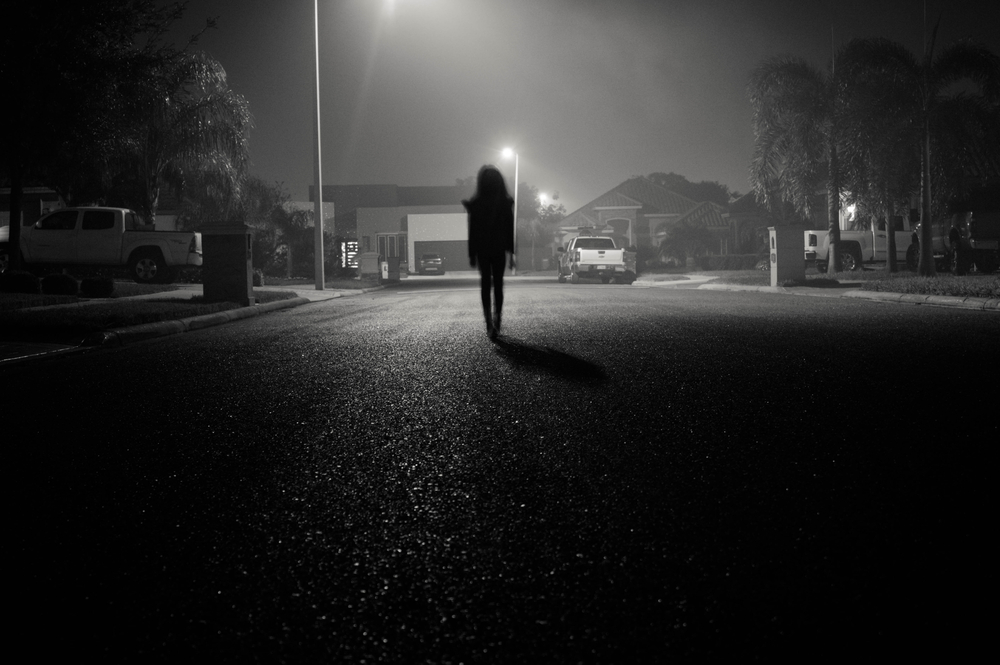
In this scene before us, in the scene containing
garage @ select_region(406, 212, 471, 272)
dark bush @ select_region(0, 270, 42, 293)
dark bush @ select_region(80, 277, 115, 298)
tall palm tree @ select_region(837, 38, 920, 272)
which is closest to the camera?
dark bush @ select_region(0, 270, 42, 293)

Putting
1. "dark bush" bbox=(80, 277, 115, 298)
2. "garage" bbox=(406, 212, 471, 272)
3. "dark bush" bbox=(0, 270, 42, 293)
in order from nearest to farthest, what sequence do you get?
"dark bush" bbox=(0, 270, 42, 293) → "dark bush" bbox=(80, 277, 115, 298) → "garage" bbox=(406, 212, 471, 272)

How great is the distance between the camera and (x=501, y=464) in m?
4.49

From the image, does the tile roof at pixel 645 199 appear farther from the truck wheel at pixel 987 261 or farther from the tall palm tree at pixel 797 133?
the truck wheel at pixel 987 261

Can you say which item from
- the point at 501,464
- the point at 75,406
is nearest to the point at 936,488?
the point at 501,464

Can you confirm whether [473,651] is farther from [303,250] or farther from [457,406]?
[303,250]

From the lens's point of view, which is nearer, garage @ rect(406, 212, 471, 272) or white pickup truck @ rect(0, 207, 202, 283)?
white pickup truck @ rect(0, 207, 202, 283)

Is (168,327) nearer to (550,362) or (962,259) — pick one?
(550,362)

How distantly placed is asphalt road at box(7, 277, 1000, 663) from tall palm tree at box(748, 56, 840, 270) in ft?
84.9

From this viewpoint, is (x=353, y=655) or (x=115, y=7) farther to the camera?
(x=115, y=7)

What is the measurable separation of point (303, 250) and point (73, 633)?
125 feet

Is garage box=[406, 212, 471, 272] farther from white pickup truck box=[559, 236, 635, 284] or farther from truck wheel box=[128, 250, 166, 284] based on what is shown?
truck wheel box=[128, 250, 166, 284]

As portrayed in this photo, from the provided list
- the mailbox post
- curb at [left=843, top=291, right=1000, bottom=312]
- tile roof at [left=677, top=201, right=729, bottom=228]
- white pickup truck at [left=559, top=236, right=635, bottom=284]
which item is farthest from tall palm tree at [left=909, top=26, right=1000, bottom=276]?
tile roof at [left=677, top=201, right=729, bottom=228]

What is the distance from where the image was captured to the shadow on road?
24.7 ft

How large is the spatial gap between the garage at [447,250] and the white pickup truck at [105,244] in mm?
51482
